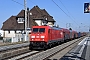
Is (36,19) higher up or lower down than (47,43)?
higher up

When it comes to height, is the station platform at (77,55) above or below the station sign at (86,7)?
below

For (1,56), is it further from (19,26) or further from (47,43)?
Result: (19,26)

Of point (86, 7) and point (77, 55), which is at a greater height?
point (86, 7)

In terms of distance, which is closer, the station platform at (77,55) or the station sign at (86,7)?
the station platform at (77,55)

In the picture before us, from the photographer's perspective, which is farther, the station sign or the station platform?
the station sign

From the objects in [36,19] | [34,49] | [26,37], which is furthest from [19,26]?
[34,49]

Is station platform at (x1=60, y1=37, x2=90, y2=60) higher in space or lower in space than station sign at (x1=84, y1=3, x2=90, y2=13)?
lower

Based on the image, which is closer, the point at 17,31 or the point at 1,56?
the point at 1,56

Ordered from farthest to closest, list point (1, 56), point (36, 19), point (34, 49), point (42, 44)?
point (36, 19) → point (34, 49) → point (42, 44) → point (1, 56)

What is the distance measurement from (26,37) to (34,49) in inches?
839

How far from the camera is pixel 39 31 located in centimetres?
2811

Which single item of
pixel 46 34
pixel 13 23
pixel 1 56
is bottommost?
pixel 1 56

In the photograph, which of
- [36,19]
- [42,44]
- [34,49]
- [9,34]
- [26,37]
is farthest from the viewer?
[36,19]

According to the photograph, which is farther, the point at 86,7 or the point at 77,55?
the point at 86,7
